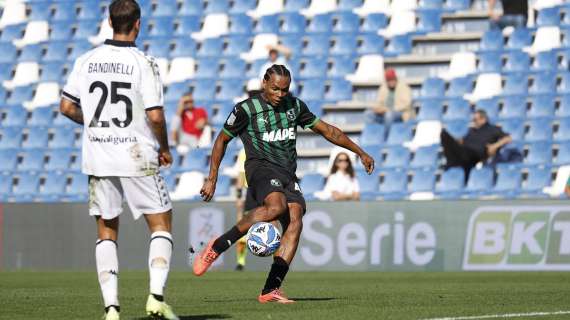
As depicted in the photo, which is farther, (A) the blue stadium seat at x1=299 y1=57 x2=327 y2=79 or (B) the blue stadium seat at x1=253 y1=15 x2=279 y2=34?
(B) the blue stadium seat at x1=253 y1=15 x2=279 y2=34

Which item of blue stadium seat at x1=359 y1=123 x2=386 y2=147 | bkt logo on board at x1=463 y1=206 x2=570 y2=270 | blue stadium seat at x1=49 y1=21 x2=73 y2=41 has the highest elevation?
blue stadium seat at x1=49 y1=21 x2=73 y2=41

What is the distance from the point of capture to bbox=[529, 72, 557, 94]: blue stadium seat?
2194 cm

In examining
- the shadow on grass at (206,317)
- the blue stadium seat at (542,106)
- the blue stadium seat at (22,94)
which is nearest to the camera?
the shadow on grass at (206,317)

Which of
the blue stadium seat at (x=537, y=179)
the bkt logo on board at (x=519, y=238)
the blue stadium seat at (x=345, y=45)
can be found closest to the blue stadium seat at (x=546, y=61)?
the blue stadium seat at (x=537, y=179)

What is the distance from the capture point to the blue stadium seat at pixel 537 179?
2025cm

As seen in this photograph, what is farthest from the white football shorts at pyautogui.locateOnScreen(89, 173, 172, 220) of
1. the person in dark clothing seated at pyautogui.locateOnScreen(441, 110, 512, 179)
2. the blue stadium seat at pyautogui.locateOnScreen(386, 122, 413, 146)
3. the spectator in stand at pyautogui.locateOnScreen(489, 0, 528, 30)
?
the spectator in stand at pyautogui.locateOnScreen(489, 0, 528, 30)

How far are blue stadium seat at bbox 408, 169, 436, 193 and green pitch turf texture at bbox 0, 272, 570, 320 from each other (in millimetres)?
3650

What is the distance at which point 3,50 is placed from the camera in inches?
1101

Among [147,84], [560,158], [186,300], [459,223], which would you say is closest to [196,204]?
[459,223]

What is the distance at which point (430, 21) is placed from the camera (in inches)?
955

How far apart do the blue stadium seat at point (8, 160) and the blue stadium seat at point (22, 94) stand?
172 centimetres

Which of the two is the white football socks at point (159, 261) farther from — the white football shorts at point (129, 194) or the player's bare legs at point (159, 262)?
the white football shorts at point (129, 194)

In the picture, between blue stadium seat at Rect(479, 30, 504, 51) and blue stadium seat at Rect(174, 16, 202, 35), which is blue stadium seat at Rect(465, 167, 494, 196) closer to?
blue stadium seat at Rect(479, 30, 504, 51)

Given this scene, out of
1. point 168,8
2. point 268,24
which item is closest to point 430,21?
point 268,24
